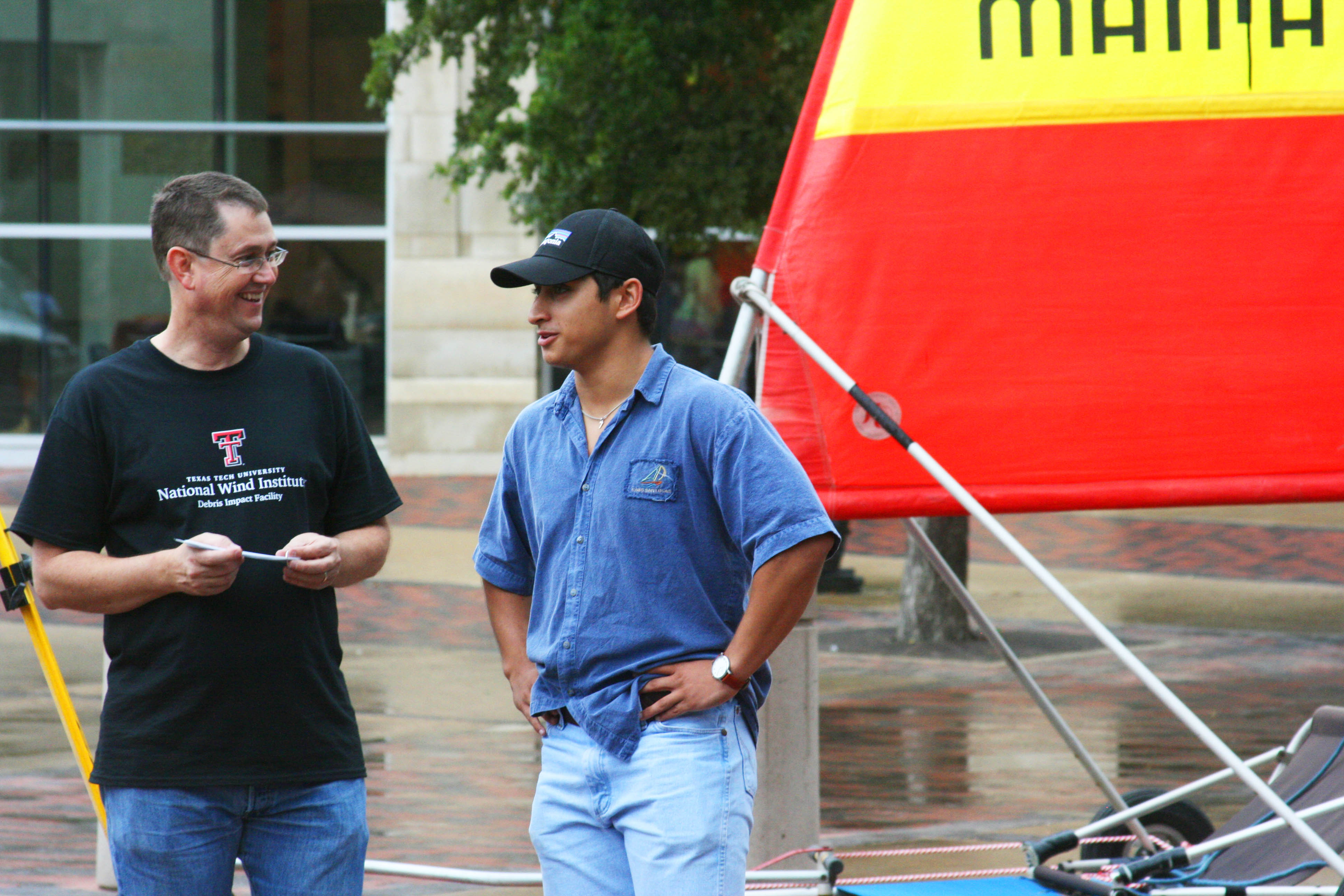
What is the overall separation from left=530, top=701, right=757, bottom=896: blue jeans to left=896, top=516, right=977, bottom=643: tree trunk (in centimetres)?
771

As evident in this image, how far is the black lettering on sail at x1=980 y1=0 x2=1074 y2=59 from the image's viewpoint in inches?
180

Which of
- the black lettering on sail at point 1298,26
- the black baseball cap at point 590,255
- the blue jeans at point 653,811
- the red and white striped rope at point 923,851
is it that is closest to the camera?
the blue jeans at point 653,811

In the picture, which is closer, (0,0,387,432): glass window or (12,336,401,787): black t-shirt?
(12,336,401,787): black t-shirt

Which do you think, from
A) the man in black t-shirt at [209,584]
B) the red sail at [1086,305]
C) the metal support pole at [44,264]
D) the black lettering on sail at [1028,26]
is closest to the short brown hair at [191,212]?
the man in black t-shirt at [209,584]

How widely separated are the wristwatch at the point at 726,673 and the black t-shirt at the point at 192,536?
2.33ft

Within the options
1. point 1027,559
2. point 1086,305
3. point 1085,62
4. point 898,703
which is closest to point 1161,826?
point 1027,559

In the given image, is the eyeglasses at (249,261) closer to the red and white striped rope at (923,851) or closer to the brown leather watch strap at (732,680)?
the brown leather watch strap at (732,680)

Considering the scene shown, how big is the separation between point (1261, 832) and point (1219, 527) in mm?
13243

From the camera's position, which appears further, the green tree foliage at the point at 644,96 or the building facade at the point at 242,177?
the building facade at the point at 242,177

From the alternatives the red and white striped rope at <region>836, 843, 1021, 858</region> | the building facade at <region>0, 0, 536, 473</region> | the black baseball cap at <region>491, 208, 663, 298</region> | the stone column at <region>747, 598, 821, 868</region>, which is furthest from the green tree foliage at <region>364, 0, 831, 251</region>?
the building facade at <region>0, 0, 536, 473</region>

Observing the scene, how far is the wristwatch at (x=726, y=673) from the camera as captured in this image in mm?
3211

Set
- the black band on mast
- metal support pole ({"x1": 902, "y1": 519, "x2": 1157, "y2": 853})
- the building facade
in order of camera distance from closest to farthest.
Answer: the black band on mast, metal support pole ({"x1": 902, "y1": 519, "x2": 1157, "y2": 853}), the building facade

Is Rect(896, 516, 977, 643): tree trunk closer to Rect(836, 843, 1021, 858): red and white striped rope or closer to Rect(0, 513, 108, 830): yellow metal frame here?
Rect(836, 843, 1021, 858): red and white striped rope

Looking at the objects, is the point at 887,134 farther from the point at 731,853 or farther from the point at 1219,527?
the point at 1219,527
